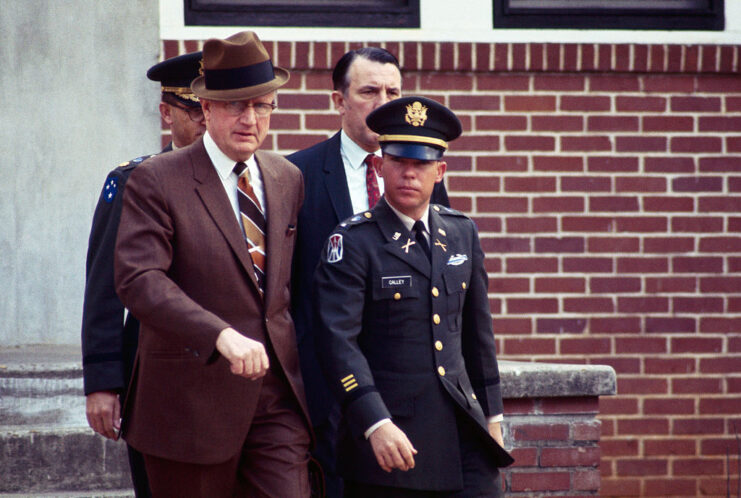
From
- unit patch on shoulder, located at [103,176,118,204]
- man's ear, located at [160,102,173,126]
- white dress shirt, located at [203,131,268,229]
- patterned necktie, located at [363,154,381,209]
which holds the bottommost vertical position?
patterned necktie, located at [363,154,381,209]

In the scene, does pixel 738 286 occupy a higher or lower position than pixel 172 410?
lower

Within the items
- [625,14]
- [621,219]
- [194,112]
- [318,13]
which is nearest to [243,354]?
[194,112]

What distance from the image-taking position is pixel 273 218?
3299 mm

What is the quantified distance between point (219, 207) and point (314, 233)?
705mm

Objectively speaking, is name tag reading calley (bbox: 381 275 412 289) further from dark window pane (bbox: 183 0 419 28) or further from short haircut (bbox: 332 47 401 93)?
dark window pane (bbox: 183 0 419 28)

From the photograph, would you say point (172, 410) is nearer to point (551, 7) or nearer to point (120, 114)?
point (120, 114)

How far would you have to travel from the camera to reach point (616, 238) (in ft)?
20.0

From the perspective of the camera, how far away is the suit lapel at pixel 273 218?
3.24 metres

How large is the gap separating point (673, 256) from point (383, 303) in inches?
127

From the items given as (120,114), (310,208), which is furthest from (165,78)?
(120,114)

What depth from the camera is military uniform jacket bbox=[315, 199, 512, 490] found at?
332 centimetres

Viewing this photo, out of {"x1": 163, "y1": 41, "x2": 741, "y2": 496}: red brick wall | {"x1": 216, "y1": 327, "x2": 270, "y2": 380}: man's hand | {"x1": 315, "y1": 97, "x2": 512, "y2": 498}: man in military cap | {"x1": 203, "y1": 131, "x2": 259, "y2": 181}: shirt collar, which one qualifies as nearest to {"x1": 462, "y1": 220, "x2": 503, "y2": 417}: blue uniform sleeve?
{"x1": 315, "y1": 97, "x2": 512, "y2": 498}: man in military cap

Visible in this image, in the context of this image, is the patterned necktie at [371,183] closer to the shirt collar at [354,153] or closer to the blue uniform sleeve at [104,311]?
the shirt collar at [354,153]

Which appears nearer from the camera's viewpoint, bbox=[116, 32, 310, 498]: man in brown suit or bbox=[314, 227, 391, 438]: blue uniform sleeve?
bbox=[116, 32, 310, 498]: man in brown suit
